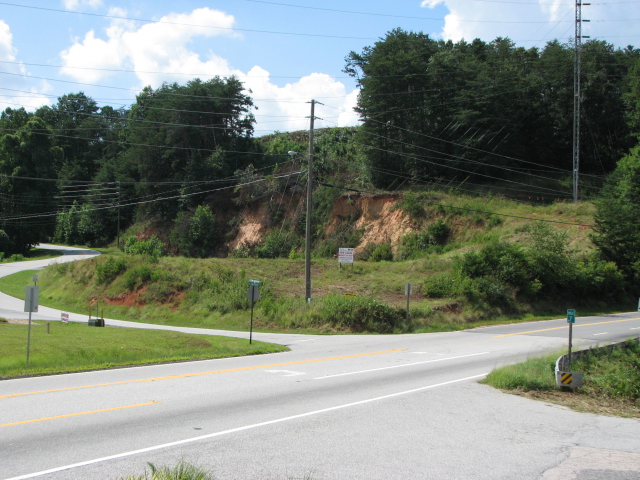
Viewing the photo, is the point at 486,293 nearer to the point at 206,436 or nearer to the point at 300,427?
the point at 300,427

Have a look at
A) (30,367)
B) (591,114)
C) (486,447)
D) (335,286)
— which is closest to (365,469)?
(486,447)

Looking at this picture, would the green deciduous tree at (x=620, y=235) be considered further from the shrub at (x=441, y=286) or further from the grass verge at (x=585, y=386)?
the grass verge at (x=585, y=386)

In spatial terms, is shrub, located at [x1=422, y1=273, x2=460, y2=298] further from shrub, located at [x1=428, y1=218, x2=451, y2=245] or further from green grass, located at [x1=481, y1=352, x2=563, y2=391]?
green grass, located at [x1=481, y1=352, x2=563, y2=391]

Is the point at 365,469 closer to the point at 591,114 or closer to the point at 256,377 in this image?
the point at 256,377

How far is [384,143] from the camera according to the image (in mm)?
58781

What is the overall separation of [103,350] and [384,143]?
4588cm

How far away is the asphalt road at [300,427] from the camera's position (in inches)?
279

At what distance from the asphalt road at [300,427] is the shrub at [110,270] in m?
28.0

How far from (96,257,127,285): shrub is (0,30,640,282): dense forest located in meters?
19.5

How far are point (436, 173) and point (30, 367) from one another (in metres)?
50.1

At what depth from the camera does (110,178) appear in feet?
Result: 267

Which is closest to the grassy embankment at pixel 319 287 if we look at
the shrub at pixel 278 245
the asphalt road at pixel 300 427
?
the asphalt road at pixel 300 427

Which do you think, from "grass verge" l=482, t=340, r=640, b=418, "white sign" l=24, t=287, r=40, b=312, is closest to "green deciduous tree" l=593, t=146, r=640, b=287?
"grass verge" l=482, t=340, r=640, b=418

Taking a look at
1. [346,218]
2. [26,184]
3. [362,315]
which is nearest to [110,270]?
[362,315]
